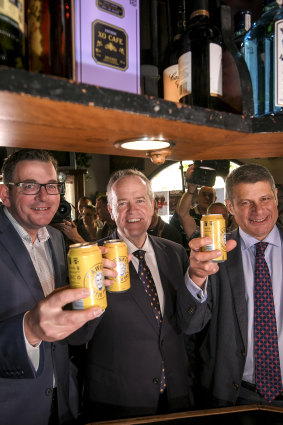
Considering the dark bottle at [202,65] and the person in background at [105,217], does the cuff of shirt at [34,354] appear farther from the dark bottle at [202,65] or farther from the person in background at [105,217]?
the person in background at [105,217]

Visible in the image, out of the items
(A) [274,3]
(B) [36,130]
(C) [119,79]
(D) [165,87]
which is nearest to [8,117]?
(B) [36,130]

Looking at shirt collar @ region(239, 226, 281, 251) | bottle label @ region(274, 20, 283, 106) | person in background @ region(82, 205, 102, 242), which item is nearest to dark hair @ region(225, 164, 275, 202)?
shirt collar @ region(239, 226, 281, 251)

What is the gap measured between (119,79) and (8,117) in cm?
26

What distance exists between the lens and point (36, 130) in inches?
27.8

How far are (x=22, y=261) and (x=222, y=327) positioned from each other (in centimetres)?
102

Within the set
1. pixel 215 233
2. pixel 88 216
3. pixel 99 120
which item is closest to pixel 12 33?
pixel 99 120

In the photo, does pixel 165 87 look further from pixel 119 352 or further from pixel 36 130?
pixel 119 352

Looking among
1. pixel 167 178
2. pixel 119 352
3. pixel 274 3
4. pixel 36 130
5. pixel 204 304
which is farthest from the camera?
pixel 167 178

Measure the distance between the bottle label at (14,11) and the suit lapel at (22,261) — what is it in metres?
1.05

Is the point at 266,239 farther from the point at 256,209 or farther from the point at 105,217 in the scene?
the point at 105,217

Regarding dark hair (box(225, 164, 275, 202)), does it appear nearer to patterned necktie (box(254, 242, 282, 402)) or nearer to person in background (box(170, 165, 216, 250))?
patterned necktie (box(254, 242, 282, 402))

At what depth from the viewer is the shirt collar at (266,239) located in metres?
1.47

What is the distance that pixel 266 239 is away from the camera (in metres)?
1.46

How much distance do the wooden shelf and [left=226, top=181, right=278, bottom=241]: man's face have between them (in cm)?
57
